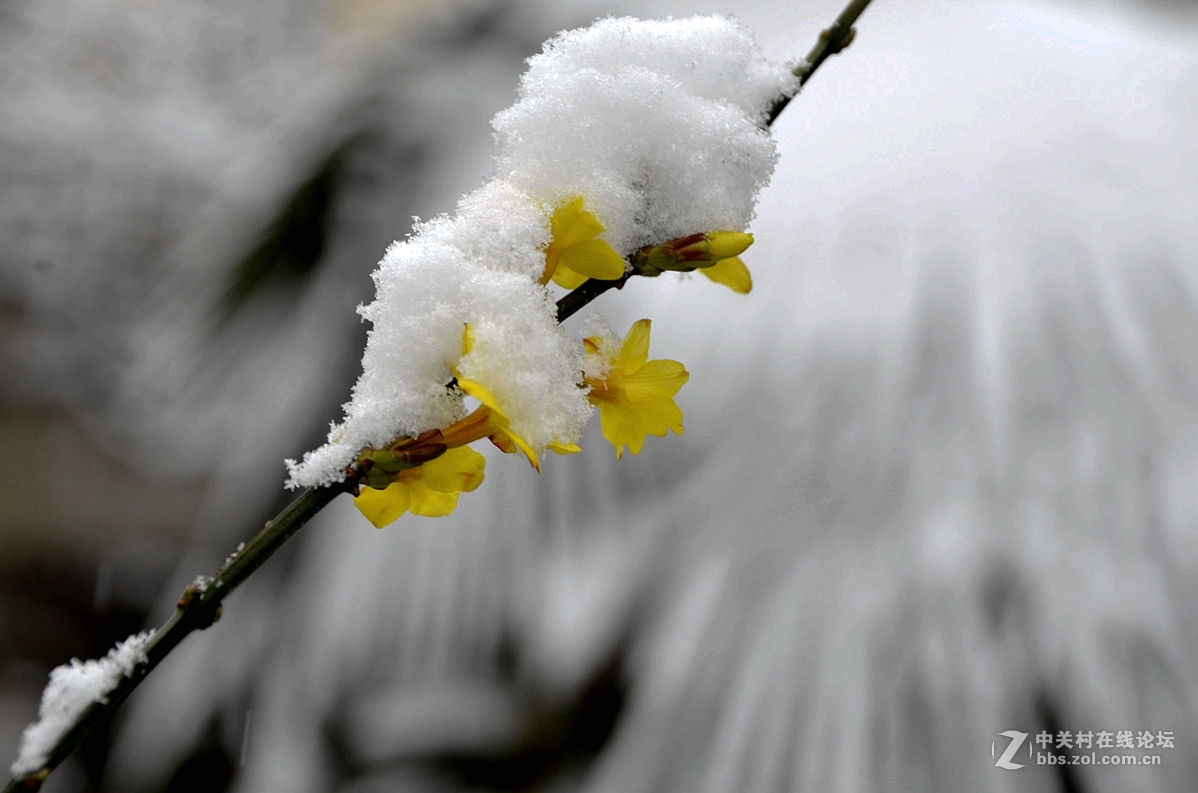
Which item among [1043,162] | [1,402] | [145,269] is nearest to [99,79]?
[145,269]

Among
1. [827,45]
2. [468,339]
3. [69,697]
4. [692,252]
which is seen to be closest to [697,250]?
[692,252]

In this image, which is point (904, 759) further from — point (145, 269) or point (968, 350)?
point (145, 269)

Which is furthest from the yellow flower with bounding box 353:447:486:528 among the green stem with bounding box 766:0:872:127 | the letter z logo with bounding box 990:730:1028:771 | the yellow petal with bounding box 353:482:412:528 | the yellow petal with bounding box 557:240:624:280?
the letter z logo with bounding box 990:730:1028:771

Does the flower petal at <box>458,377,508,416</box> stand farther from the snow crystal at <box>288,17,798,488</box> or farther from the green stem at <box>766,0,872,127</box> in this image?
the green stem at <box>766,0,872,127</box>

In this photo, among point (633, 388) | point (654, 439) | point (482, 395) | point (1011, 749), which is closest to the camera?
point (482, 395)

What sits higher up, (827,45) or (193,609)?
(827,45)

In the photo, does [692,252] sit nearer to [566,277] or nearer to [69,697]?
[566,277]

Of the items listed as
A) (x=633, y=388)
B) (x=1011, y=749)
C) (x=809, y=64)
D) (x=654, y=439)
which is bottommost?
(x=1011, y=749)
